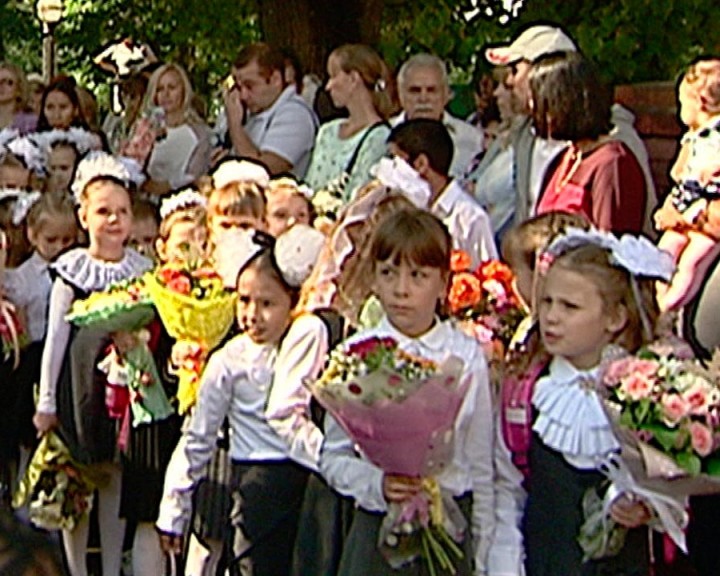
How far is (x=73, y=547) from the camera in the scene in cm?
693

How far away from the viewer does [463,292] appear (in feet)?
18.5

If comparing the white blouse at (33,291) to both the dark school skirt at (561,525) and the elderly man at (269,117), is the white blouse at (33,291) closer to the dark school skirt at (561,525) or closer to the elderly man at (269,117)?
the elderly man at (269,117)

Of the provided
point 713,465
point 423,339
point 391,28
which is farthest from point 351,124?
point 391,28

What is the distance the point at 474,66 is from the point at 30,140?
2877mm

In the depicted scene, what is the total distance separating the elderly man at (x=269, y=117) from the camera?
8.45 m

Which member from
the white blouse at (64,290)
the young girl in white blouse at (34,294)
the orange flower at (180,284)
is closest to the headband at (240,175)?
the white blouse at (64,290)

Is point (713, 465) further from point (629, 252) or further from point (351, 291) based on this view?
point (351, 291)

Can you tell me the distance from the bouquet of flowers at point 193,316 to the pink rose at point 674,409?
2.07 metres

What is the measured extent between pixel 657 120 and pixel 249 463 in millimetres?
3889

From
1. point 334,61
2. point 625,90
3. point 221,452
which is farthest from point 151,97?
point 221,452

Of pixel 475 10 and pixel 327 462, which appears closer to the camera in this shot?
pixel 327 462

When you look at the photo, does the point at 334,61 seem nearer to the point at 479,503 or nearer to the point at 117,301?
the point at 117,301

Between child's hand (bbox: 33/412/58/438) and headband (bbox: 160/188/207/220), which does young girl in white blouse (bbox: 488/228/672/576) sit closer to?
headband (bbox: 160/188/207/220)

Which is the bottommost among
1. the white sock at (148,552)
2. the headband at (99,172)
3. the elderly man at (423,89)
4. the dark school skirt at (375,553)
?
the white sock at (148,552)
